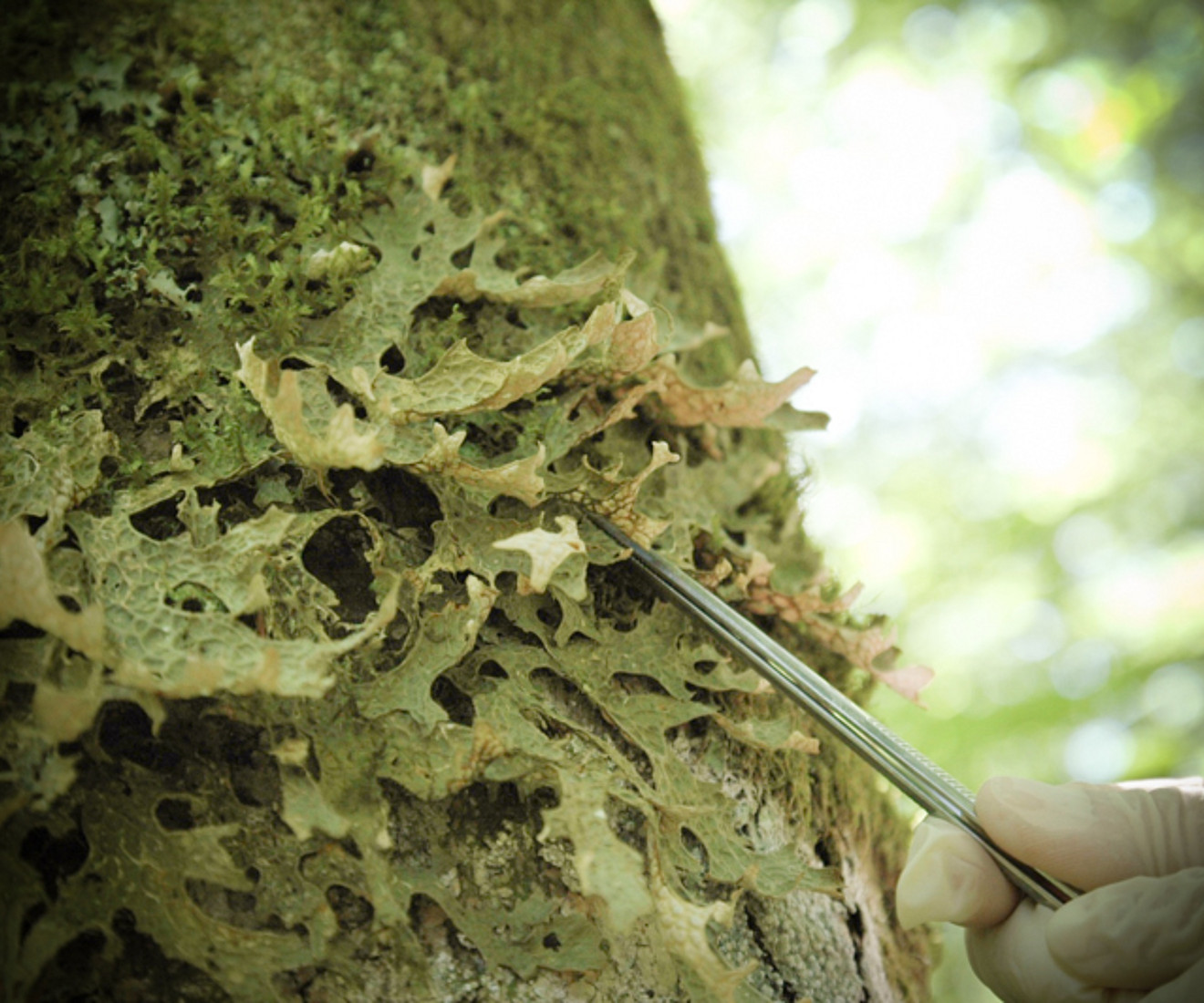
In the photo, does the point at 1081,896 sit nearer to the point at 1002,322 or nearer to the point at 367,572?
the point at 367,572

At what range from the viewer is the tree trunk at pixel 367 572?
667 millimetres

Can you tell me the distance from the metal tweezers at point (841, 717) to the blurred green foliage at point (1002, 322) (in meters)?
3.74

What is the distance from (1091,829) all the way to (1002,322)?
5.76 meters

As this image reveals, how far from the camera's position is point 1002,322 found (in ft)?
19.4

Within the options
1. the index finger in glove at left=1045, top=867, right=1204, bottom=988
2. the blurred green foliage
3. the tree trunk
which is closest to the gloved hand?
the index finger in glove at left=1045, top=867, right=1204, bottom=988

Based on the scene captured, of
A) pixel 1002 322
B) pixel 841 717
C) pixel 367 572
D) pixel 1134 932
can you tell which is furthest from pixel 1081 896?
pixel 1002 322

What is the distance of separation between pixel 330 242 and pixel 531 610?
0.53 m

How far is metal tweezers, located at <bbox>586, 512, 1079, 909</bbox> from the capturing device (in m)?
0.90

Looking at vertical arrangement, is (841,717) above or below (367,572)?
above

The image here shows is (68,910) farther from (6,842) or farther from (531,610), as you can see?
(531,610)

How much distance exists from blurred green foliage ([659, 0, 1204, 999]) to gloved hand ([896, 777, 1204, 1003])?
3.60 meters

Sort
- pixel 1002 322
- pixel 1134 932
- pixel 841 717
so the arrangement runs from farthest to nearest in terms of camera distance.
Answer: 1. pixel 1002 322
2. pixel 841 717
3. pixel 1134 932

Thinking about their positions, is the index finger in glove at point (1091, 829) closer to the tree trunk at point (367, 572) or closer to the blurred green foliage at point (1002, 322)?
the tree trunk at point (367, 572)

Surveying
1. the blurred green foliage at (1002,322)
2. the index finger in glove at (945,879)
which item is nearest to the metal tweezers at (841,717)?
the index finger in glove at (945,879)
